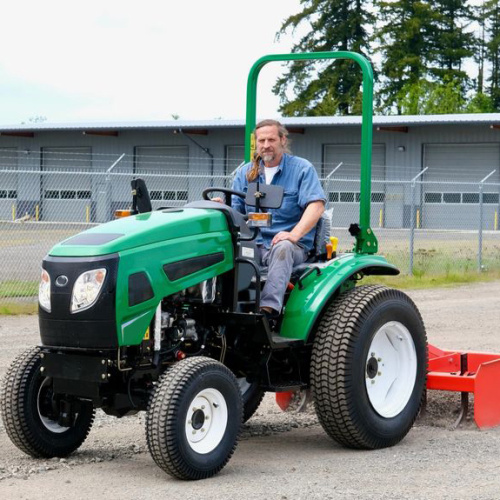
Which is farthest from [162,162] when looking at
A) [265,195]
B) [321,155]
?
[265,195]

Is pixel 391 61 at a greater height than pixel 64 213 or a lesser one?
greater

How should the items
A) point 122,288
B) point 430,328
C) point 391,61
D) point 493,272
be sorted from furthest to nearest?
point 391,61 → point 493,272 → point 430,328 → point 122,288

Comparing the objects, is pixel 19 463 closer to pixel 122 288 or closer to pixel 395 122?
pixel 122 288

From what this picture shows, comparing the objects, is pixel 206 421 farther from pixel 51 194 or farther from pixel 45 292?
pixel 51 194

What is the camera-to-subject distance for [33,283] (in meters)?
12.7

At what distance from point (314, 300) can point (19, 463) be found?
1.74m

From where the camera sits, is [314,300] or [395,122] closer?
[314,300]

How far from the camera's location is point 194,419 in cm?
474

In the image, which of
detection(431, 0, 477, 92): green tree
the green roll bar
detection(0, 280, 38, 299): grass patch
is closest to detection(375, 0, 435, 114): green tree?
detection(431, 0, 477, 92): green tree

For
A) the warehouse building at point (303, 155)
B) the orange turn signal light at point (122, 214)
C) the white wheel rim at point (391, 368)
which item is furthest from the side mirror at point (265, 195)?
the warehouse building at point (303, 155)

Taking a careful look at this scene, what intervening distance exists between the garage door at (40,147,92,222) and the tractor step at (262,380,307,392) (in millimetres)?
27130

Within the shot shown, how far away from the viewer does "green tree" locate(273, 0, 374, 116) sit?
47.7 metres

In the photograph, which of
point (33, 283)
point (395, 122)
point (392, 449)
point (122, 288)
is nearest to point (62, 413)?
point (122, 288)

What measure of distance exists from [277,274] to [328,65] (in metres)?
44.2
